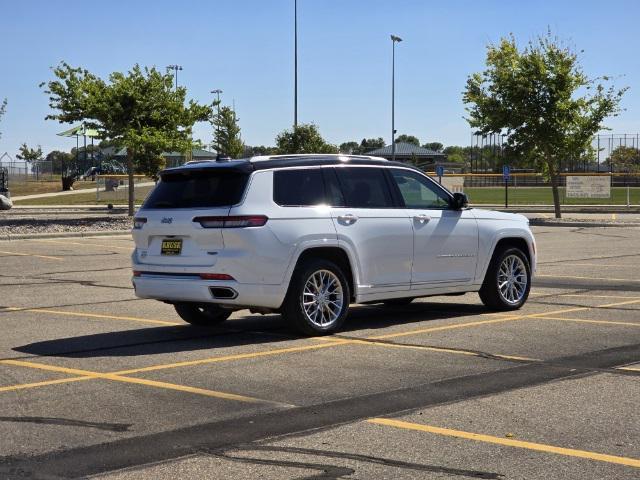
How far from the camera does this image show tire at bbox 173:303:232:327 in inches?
428

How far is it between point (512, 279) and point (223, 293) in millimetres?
4019

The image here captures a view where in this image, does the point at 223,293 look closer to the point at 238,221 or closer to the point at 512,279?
the point at 238,221

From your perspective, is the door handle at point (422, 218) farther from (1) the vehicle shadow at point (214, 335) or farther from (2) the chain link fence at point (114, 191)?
→ (2) the chain link fence at point (114, 191)

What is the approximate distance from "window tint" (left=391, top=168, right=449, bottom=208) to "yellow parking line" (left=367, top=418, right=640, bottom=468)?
4.79 metres

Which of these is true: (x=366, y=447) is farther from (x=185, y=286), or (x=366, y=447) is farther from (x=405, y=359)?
(x=185, y=286)

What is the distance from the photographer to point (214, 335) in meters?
10.4

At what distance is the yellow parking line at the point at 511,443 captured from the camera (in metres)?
5.61

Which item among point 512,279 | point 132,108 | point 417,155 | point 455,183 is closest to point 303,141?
point 455,183

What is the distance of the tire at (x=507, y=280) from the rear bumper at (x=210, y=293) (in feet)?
10.3

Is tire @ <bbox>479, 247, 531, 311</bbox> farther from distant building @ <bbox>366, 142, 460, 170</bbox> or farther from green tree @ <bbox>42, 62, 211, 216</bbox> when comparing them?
distant building @ <bbox>366, 142, 460, 170</bbox>

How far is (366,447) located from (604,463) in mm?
1309

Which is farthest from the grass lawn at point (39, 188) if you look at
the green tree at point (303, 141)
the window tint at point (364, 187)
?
the window tint at point (364, 187)

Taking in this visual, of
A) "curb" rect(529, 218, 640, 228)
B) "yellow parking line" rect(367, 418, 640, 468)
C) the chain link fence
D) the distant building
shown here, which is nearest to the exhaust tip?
"yellow parking line" rect(367, 418, 640, 468)

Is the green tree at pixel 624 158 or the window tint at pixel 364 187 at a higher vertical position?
the green tree at pixel 624 158
